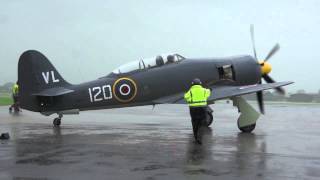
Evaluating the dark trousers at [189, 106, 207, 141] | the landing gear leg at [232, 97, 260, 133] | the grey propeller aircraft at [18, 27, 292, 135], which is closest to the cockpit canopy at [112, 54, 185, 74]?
the grey propeller aircraft at [18, 27, 292, 135]

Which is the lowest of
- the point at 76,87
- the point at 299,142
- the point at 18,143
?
→ the point at 299,142

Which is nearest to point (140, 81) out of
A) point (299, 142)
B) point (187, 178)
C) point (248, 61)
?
point (248, 61)

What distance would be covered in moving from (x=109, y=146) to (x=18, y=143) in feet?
7.52

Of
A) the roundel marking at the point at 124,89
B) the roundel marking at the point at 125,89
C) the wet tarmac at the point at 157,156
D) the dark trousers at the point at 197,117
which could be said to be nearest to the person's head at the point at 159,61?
the roundel marking at the point at 124,89

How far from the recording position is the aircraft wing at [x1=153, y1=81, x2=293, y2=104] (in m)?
13.2

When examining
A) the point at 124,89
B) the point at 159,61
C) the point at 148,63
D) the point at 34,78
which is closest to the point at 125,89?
the point at 124,89

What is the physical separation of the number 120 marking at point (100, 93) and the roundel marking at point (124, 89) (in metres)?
0.20

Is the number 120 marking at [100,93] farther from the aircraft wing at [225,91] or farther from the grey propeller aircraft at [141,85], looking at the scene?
the aircraft wing at [225,91]

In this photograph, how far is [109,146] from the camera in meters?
9.90

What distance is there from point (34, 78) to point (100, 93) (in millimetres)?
2155

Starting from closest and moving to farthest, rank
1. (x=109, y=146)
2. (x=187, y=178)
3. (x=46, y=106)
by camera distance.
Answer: (x=187, y=178), (x=109, y=146), (x=46, y=106)

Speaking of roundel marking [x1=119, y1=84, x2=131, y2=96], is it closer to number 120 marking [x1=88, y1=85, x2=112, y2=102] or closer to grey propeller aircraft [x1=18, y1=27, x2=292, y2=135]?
grey propeller aircraft [x1=18, y1=27, x2=292, y2=135]

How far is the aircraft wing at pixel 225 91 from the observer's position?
13.2 meters

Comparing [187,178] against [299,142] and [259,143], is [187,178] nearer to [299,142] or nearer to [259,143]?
[259,143]
